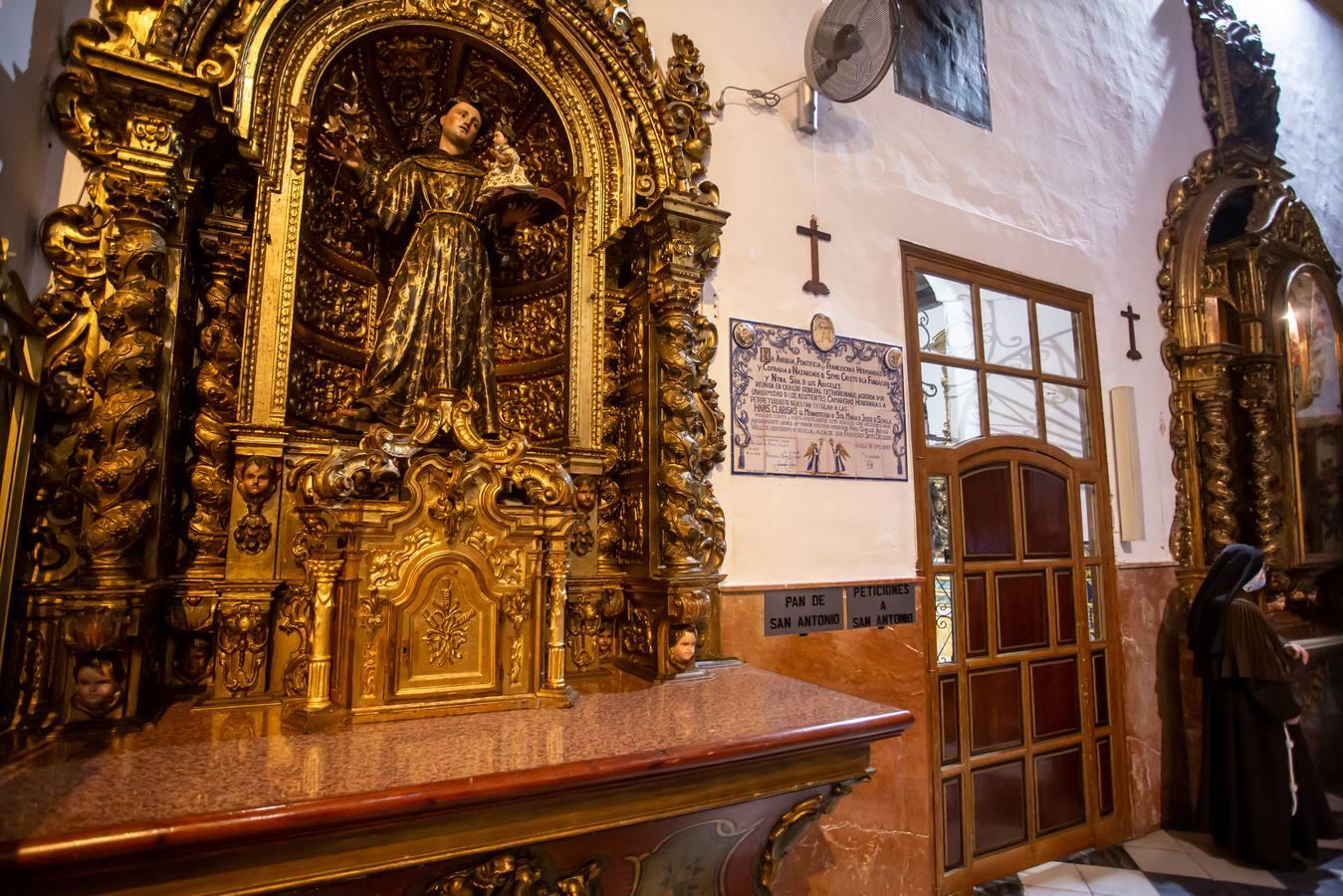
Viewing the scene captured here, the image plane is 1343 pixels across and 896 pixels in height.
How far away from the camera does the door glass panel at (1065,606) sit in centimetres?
377

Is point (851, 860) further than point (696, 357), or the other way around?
point (851, 860)

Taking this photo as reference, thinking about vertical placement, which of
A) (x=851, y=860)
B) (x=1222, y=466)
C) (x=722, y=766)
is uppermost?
(x=1222, y=466)

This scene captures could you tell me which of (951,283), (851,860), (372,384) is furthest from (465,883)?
(951,283)

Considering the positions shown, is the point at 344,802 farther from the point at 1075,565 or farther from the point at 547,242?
the point at 1075,565

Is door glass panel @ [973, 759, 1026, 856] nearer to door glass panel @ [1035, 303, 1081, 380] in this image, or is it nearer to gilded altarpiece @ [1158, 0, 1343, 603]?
gilded altarpiece @ [1158, 0, 1343, 603]

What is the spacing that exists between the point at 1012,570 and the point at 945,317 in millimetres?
1334

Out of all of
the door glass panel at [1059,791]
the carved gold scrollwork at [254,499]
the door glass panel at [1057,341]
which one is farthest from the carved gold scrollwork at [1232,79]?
the carved gold scrollwork at [254,499]

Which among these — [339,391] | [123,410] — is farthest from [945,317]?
[123,410]

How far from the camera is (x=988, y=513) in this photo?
3.57m

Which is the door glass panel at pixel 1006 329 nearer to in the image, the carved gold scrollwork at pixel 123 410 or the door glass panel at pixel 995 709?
the door glass panel at pixel 995 709

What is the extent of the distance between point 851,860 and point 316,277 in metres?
2.95

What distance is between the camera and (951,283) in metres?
3.68

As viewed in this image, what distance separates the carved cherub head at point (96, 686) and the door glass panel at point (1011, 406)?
3607 millimetres

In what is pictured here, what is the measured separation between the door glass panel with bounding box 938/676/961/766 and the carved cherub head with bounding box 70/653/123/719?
3.01 meters
